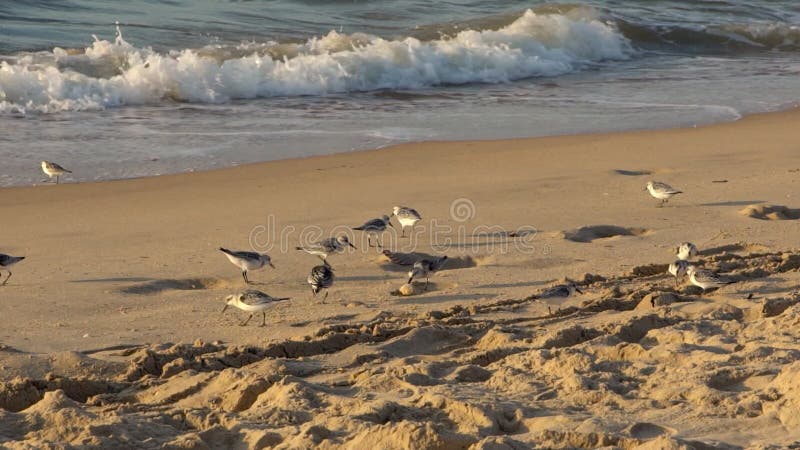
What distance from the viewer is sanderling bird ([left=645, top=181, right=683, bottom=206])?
1052 cm

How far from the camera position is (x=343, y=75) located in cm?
1878

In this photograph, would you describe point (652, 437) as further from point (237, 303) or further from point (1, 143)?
point (1, 143)

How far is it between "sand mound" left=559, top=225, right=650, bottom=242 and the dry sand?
0.02 meters

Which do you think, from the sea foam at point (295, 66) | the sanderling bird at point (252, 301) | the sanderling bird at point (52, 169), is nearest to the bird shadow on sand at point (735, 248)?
the sanderling bird at point (252, 301)

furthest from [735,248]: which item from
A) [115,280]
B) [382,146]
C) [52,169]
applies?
[52,169]

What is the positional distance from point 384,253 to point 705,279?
2536 mm

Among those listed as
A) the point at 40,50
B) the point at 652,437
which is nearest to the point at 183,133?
the point at 40,50

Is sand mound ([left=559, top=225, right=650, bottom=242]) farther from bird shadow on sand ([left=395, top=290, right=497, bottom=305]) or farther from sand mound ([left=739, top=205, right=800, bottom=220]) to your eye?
bird shadow on sand ([left=395, top=290, right=497, bottom=305])

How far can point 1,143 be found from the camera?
44.0 feet

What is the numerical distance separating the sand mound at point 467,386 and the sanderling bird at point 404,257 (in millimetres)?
1298

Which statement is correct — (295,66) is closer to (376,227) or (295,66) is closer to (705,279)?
(376,227)

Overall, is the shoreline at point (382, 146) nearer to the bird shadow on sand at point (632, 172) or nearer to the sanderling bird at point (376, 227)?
the bird shadow on sand at point (632, 172)

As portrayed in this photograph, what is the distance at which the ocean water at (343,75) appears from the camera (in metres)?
14.1

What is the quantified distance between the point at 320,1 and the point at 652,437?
21.8 metres
